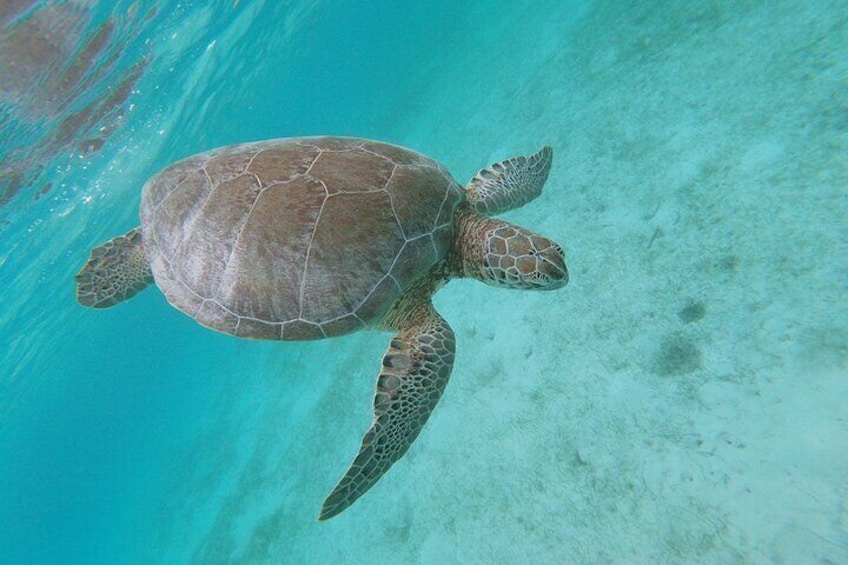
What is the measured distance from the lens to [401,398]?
11.2 ft

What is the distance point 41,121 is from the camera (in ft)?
32.8

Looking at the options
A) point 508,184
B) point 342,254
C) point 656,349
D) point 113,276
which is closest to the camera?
point 342,254

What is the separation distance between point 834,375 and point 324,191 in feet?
15.4

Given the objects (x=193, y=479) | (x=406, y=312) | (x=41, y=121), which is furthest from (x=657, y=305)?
(x=193, y=479)

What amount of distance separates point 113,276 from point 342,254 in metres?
3.16

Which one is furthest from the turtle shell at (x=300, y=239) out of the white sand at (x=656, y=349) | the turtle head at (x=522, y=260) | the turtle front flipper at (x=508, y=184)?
the white sand at (x=656, y=349)

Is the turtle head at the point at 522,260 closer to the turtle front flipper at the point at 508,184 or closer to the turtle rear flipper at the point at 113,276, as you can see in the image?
the turtle front flipper at the point at 508,184

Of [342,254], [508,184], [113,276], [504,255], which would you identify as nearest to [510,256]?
Result: [504,255]

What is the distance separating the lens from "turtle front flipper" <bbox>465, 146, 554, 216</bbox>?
458 centimetres

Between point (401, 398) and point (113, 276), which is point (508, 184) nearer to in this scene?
point (401, 398)

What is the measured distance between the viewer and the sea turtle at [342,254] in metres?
3.32

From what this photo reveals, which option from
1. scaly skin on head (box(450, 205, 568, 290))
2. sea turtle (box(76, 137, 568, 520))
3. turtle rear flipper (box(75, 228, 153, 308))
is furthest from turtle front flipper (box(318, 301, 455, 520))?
turtle rear flipper (box(75, 228, 153, 308))

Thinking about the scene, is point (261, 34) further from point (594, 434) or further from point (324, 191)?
point (594, 434)

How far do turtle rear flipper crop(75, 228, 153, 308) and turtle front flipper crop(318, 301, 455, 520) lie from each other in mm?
3081
